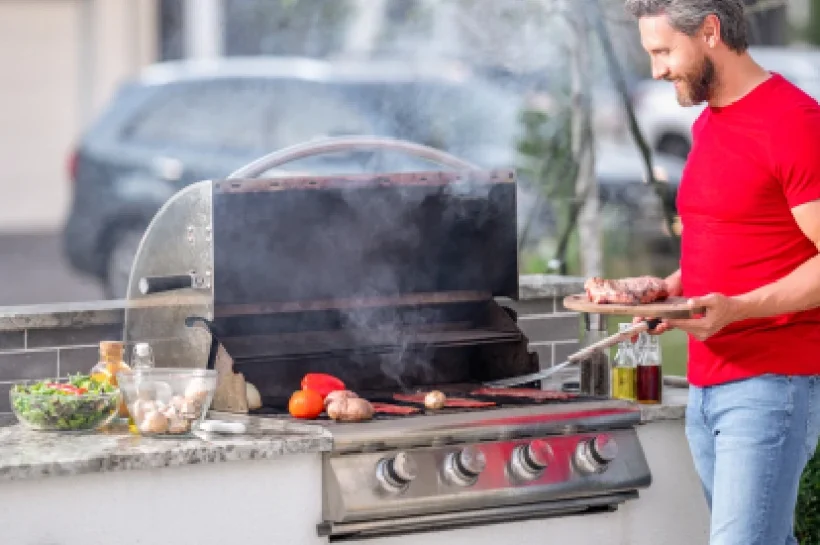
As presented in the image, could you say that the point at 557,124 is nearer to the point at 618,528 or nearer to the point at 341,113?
the point at 341,113

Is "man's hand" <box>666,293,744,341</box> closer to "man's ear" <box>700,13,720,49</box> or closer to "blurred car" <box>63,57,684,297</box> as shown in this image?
"man's ear" <box>700,13,720,49</box>

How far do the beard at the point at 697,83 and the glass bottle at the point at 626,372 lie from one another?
0.76 metres

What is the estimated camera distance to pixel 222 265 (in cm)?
355

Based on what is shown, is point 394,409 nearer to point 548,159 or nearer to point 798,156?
point 798,156

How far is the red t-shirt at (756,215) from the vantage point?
309 cm

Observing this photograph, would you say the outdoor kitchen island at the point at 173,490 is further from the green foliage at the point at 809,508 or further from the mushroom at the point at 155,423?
the green foliage at the point at 809,508

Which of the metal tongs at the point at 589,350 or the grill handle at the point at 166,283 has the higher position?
the grill handle at the point at 166,283

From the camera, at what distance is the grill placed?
3324 millimetres

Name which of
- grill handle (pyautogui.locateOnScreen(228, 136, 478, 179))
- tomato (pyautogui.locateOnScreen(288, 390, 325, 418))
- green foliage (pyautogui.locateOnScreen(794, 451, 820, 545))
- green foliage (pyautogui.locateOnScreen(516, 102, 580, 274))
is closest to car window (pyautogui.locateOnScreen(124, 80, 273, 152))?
green foliage (pyautogui.locateOnScreen(516, 102, 580, 274))

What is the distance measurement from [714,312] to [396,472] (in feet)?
2.51

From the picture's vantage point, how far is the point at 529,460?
3406 mm

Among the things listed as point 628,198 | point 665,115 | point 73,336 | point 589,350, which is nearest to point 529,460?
point 589,350

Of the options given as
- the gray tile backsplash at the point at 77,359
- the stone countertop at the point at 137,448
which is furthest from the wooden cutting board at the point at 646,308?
the gray tile backsplash at the point at 77,359

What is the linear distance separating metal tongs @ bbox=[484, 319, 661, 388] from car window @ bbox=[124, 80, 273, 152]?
5.24 metres
